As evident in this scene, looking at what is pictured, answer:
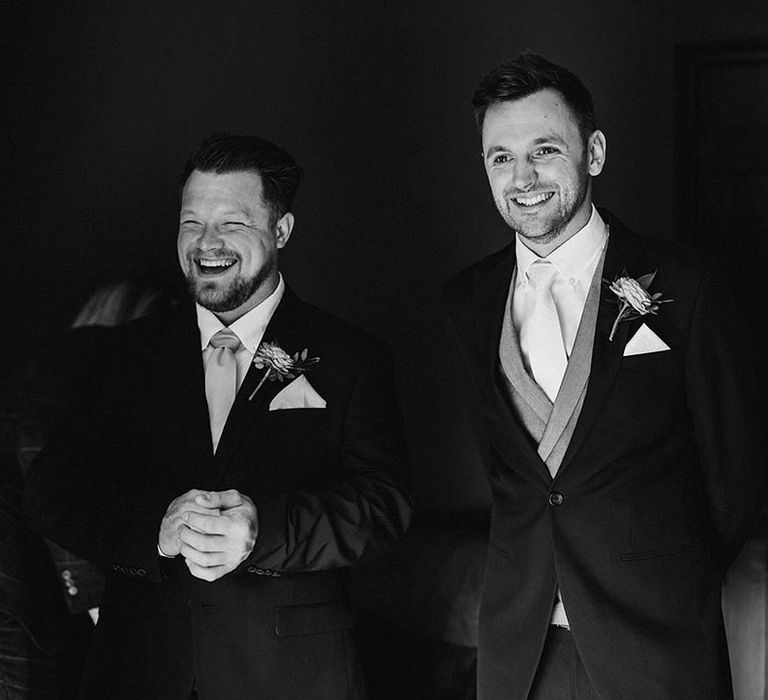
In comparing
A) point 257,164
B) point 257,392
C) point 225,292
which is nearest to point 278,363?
point 257,392

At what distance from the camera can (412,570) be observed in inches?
143

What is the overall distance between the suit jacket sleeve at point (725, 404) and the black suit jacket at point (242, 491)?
606 millimetres

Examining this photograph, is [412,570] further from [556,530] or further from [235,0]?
[235,0]

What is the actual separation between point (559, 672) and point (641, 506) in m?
0.36

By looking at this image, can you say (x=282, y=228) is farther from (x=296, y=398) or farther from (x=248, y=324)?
(x=296, y=398)

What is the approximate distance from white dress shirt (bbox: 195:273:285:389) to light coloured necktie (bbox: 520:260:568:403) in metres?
0.54

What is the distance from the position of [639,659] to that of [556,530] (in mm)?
282

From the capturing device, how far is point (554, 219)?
248 cm

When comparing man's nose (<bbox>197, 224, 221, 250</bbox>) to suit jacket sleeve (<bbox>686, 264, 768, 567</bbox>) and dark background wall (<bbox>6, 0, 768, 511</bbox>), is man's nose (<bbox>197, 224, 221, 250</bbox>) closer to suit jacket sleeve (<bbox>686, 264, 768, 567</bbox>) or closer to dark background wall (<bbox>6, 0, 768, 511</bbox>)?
suit jacket sleeve (<bbox>686, 264, 768, 567</bbox>)

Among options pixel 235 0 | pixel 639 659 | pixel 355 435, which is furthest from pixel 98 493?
pixel 235 0

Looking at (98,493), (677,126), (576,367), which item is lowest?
(98,493)

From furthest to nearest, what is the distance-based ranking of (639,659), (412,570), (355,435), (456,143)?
(456,143) → (412,570) → (355,435) → (639,659)

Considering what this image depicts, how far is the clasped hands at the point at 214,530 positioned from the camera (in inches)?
89.7

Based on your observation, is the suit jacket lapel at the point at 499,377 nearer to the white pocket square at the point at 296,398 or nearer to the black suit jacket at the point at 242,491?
the black suit jacket at the point at 242,491
